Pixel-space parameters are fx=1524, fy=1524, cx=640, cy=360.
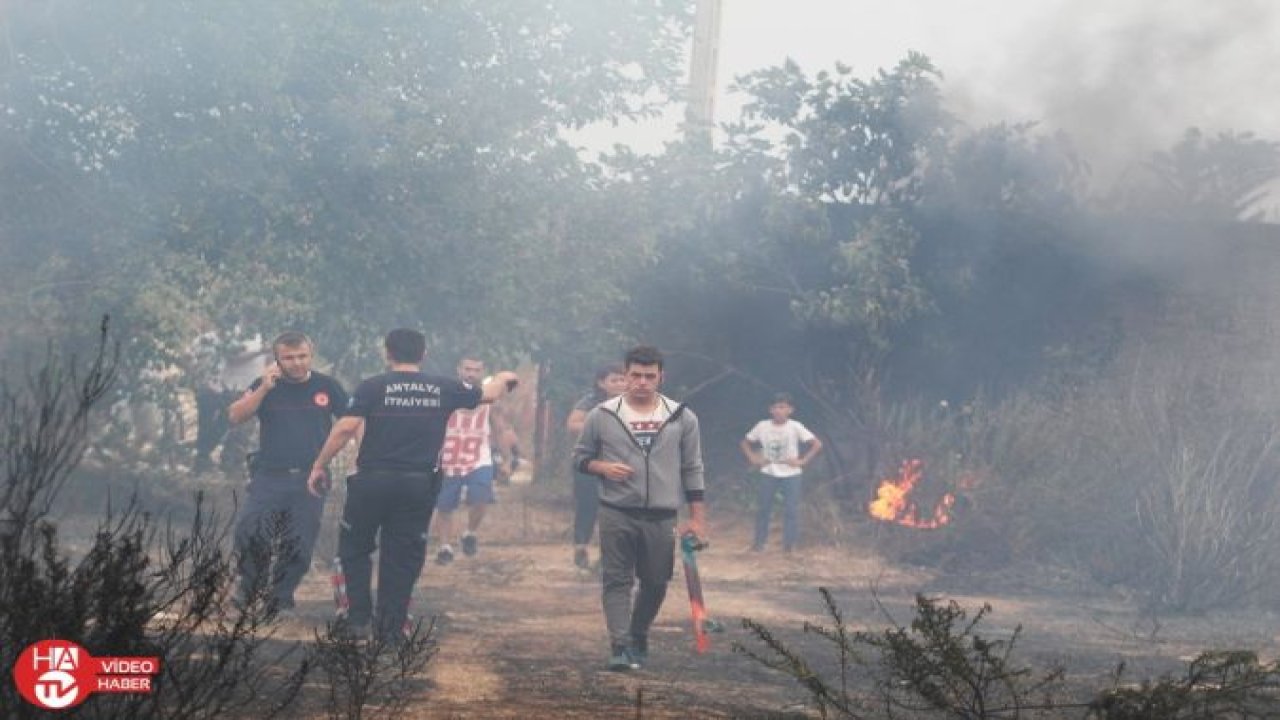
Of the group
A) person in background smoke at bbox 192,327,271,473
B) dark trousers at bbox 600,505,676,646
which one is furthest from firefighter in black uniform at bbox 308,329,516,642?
person in background smoke at bbox 192,327,271,473

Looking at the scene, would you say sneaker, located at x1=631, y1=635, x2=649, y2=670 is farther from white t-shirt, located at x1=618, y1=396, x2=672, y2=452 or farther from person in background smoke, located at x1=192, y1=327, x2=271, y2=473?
person in background smoke, located at x1=192, y1=327, x2=271, y2=473

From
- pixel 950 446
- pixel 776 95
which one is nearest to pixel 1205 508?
pixel 950 446

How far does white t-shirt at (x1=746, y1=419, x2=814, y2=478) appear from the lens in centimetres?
1556

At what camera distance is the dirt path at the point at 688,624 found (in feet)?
24.0

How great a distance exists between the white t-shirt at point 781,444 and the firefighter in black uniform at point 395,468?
7518 millimetres

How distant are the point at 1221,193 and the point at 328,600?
14.3 m

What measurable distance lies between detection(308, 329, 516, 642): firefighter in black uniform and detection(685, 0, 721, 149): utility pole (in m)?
11.6

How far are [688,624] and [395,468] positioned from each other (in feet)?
9.00

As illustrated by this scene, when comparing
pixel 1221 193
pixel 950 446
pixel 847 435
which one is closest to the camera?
pixel 950 446

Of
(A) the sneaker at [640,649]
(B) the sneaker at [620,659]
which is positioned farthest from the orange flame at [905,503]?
(B) the sneaker at [620,659]

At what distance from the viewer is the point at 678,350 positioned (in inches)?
746

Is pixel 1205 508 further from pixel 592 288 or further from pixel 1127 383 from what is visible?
pixel 592 288

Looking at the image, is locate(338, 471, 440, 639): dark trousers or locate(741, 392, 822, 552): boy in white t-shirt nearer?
locate(338, 471, 440, 639): dark trousers

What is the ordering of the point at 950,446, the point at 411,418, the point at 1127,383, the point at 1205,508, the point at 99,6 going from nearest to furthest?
the point at 411,418
the point at 1205,508
the point at 99,6
the point at 950,446
the point at 1127,383
